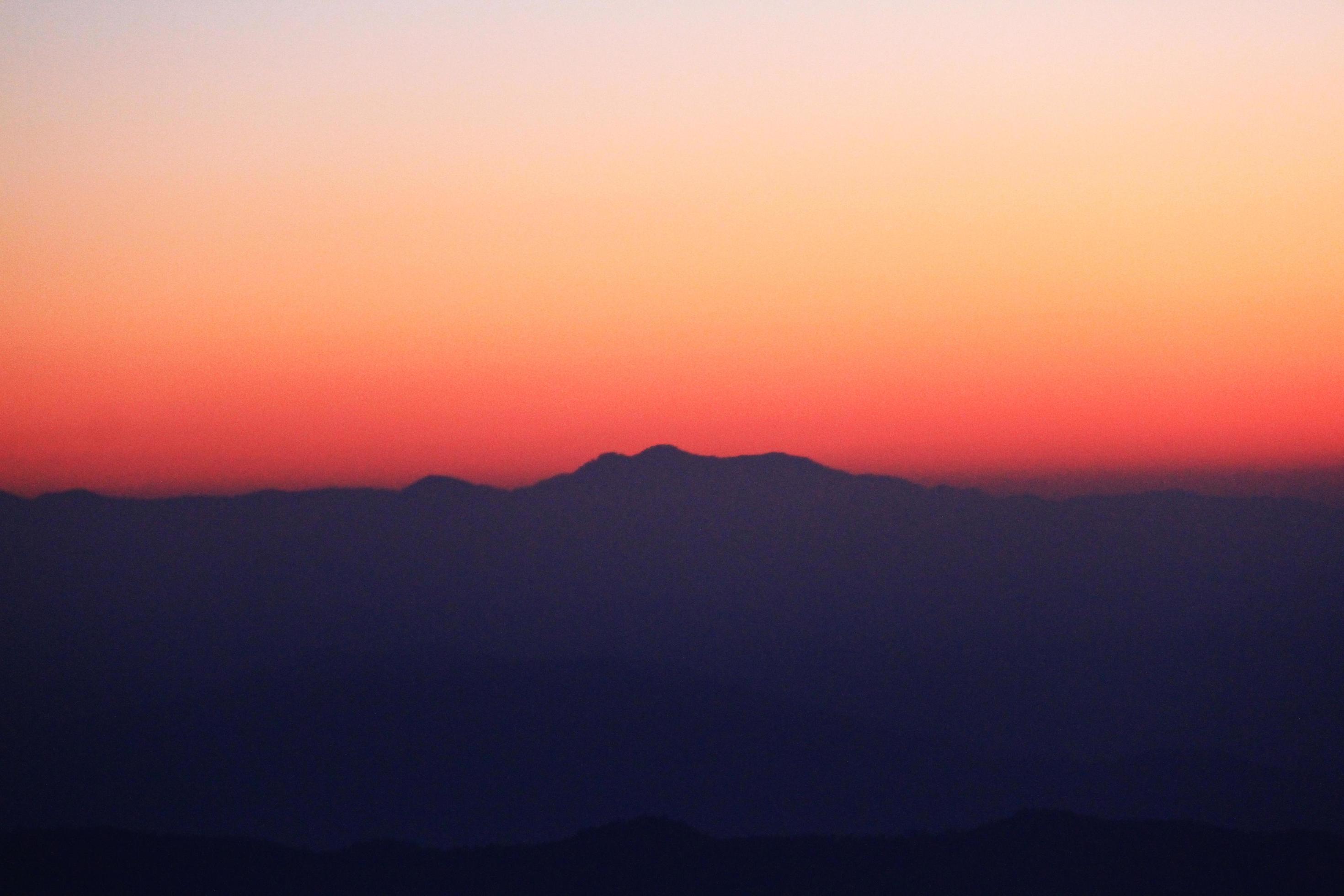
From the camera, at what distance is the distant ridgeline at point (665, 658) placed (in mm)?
59094

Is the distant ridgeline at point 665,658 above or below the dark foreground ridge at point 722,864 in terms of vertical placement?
above

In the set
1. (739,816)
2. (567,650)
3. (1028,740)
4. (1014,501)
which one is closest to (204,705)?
(567,650)

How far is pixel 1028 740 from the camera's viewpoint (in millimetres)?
64375

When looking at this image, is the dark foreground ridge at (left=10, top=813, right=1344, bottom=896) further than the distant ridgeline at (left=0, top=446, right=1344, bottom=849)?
No

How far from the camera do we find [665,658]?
7194 cm

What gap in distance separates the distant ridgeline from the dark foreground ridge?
1674 mm

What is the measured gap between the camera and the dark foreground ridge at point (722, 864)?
48375 mm

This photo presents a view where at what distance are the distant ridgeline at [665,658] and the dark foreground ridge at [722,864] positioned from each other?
167 cm

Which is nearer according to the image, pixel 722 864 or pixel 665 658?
pixel 722 864

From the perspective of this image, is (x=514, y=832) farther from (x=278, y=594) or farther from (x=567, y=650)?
(x=278, y=594)

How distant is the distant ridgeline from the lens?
59094mm

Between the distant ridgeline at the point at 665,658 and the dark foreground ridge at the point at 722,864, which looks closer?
the dark foreground ridge at the point at 722,864

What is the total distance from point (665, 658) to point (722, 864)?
71.1 ft

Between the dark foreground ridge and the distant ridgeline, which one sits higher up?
the distant ridgeline
